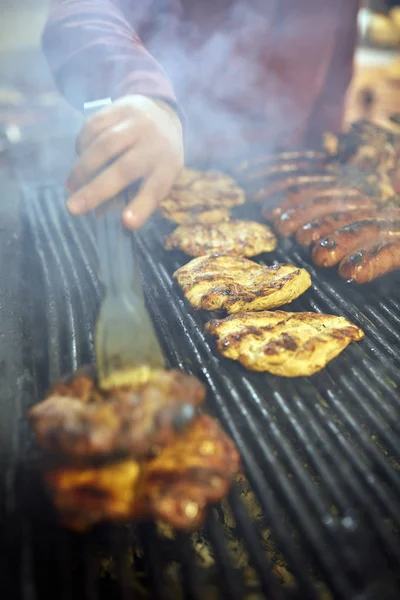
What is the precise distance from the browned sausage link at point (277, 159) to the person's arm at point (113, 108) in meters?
1.81

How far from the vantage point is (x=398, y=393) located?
7.48 ft

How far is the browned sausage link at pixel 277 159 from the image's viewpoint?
4.72 meters

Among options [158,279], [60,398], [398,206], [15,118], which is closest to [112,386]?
[60,398]

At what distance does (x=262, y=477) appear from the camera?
1877 mm

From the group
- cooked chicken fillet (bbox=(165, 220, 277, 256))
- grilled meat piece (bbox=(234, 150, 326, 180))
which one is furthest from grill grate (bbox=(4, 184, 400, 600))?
grilled meat piece (bbox=(234, 150, 326, 180))

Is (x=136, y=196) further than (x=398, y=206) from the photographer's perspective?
No

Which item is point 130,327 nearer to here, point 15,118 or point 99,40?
point 99,40

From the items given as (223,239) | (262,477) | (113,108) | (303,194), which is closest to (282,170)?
(303,194)

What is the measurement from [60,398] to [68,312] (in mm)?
1031

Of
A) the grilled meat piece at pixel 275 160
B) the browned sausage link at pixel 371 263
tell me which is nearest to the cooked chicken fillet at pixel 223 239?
the browned sausage link at pixel 371 263

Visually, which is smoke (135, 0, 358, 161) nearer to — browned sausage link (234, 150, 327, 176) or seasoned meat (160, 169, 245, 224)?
browned sausage link (234, 150, 327, 176)

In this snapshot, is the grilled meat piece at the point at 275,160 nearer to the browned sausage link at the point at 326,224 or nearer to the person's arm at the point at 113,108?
the browned sausage link at the point at 326,224

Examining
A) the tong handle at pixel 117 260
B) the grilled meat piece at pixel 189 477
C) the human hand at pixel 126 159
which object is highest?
the human hand at pixel 126 159

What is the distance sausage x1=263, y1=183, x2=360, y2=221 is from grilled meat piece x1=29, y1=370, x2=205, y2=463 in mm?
2533
